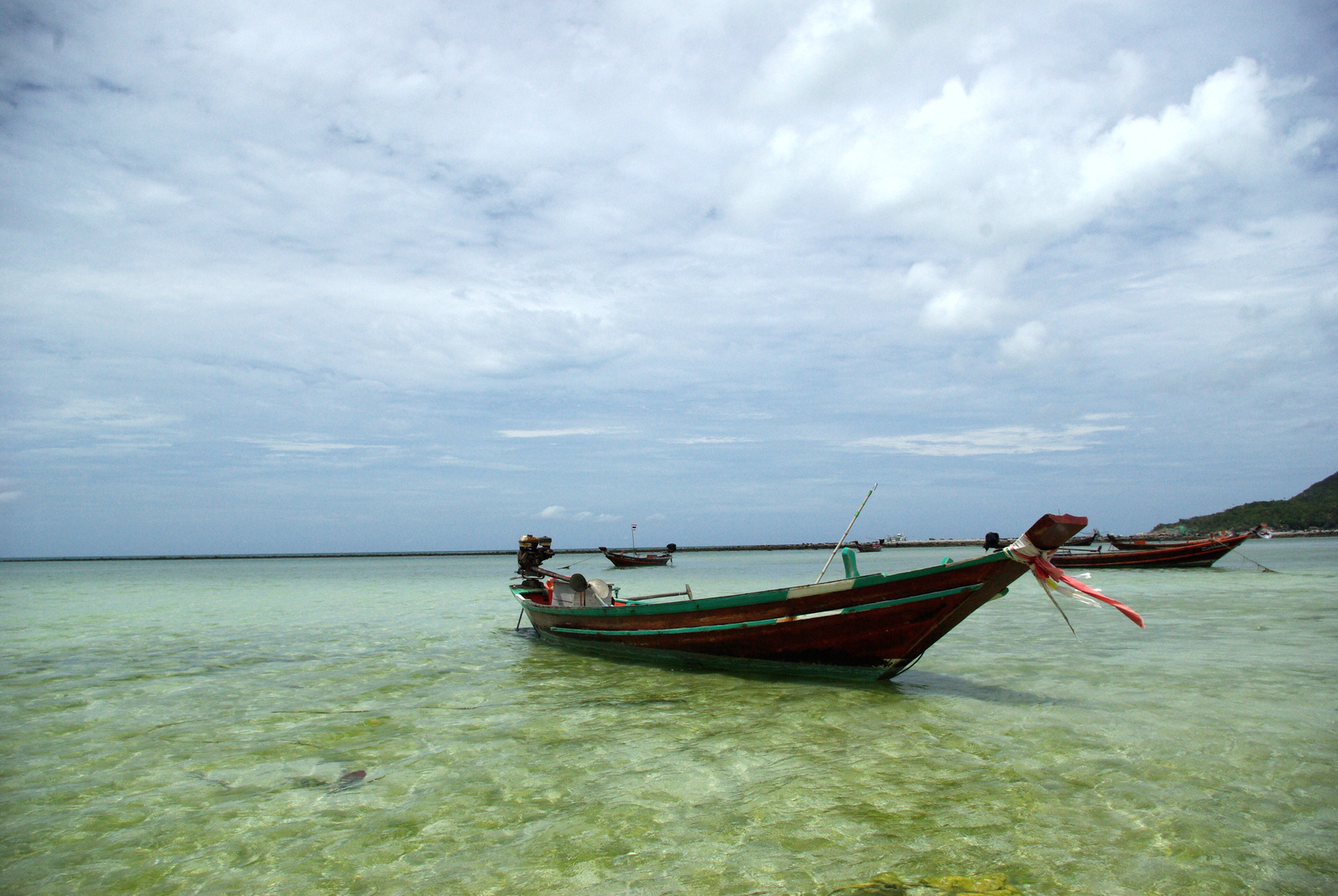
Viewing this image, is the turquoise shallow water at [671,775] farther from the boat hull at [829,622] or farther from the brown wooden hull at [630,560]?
the brown wooden hull at [630,560]

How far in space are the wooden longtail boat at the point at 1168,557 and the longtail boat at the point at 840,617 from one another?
3610 centimetres

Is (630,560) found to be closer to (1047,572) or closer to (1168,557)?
(1168,557)

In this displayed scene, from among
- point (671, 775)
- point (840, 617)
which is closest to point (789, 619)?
point (840, 617)

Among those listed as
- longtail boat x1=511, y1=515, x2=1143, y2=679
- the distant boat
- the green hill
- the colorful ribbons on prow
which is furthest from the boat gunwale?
the green hill

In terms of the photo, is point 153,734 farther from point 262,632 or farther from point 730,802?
point 262,632

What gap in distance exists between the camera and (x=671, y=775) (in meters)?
7.36

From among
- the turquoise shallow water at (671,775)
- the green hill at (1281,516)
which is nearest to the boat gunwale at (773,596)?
the turquoise shallow water at (671,775)

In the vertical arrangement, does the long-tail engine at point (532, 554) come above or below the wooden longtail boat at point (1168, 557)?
above

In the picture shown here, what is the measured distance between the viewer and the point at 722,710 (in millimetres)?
10094

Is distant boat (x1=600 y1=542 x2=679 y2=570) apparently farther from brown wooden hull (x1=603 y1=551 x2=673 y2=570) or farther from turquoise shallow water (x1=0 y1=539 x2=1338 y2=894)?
turquoise shallow water (x1=0 y1=539 x2=1338 y2=894)

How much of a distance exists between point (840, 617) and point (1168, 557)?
136 feet

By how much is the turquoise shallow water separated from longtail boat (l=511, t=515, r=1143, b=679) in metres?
0.47

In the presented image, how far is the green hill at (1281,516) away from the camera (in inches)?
5728

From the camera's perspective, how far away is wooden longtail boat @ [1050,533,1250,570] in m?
41.8
